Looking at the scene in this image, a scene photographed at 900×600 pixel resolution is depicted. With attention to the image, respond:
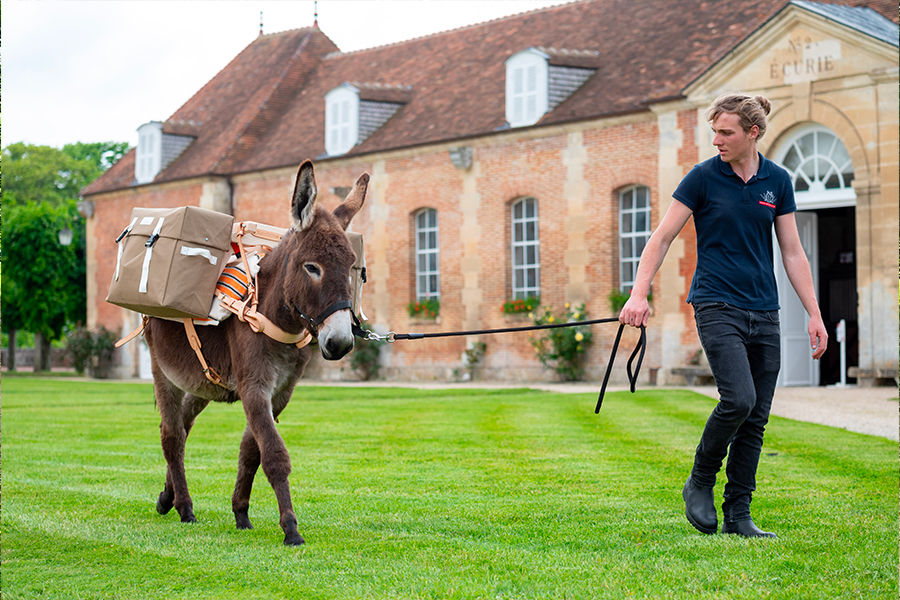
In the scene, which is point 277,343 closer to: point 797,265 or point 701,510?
point 701,510

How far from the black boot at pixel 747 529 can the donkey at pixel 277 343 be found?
218 centimetres

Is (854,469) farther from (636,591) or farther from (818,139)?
(818,139)

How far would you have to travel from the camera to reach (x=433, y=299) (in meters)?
26.2

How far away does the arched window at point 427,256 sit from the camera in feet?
87.2

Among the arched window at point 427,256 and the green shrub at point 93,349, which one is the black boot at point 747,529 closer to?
the arched window at point 427,256

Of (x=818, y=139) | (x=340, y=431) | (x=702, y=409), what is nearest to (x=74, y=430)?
(x=340, y=431)

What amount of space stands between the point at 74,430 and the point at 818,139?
44.9 feet

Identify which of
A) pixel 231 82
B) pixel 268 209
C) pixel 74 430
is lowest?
pixel 74 430

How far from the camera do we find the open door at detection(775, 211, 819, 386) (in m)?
20.0

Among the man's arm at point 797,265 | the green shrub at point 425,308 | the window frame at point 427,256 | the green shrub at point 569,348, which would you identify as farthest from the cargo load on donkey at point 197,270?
the window frame at point 427,256

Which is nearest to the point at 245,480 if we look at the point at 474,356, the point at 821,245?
the point at 474,356

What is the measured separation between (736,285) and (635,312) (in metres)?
0.67

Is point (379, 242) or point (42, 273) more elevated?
point (379, 242)

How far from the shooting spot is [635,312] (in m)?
4.96
